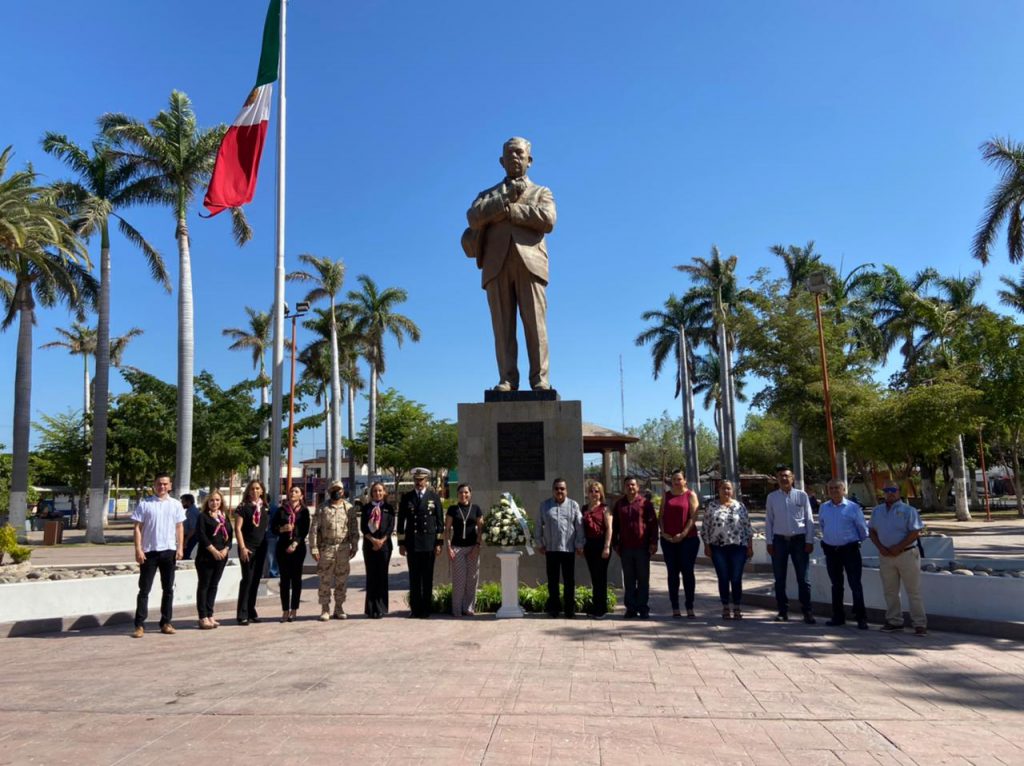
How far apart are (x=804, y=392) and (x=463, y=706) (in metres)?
23.1

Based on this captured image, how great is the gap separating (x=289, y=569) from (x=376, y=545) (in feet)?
3.54

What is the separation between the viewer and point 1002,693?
→ 4949 mm

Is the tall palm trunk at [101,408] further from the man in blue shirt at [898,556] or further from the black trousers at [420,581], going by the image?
the man in blue shirt at [898,556]

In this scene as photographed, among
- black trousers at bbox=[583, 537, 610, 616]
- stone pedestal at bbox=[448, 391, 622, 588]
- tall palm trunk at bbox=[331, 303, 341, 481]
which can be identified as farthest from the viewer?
tall palm trunk at bbox=[331, 303, 341, 481]

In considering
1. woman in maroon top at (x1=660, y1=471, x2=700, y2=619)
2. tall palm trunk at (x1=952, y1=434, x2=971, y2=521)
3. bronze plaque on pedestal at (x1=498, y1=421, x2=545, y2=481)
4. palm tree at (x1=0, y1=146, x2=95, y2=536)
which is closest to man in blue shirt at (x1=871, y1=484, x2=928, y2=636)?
woman in maroon top at (x1=660, y1=471, x2=700, y2=619)

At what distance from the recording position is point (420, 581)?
8.22 meters

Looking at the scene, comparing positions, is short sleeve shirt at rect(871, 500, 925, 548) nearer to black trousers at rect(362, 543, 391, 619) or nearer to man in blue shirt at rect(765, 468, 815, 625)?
man in blue shirt at rect(765, 468, 815, 625)

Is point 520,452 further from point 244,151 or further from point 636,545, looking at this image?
point 244,151

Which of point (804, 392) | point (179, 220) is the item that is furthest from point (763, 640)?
point (179, 220)

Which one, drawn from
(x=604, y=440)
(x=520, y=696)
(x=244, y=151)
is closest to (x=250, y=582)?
(x=520, y=696)

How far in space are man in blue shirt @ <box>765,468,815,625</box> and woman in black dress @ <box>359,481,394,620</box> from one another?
13.4 ft

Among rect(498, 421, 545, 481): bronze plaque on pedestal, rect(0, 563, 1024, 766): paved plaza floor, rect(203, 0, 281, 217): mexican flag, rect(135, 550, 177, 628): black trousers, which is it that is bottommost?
rect(0, 563, 1024, 766): paved plaza floor

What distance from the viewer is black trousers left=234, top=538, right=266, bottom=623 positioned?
26.8 ft

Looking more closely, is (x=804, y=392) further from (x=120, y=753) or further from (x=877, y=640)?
(x=120, y=753)
